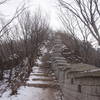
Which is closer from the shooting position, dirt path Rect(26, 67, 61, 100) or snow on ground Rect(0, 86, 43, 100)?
snow on ground Rect(0, 86, 43, 100)

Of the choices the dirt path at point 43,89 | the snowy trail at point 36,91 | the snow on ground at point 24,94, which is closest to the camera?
the snow on ground at point 24,94

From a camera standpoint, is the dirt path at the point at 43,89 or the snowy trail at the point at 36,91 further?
the dirt path at the point at 43,89

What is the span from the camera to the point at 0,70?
1026 cm

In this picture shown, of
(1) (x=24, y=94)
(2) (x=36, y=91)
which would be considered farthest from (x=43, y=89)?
(1) (x=24, y=94)

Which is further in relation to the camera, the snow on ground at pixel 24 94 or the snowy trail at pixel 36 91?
the snowy trail at pixel 36 91

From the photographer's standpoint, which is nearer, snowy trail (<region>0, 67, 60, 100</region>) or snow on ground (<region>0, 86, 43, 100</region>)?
snow on ground (<region>0, 86, 43, 100</region>)

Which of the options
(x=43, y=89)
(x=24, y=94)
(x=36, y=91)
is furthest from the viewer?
(x=43, y=89)

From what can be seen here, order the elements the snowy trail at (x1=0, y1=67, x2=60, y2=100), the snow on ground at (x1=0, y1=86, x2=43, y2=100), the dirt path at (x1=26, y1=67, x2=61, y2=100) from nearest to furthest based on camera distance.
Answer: the snow on ground at (x1=0, y1=86, x2=43, y2=100) → the snowy trail at (x1=0, y1=67, x2=60, y2=100) → the dirt path at (x1=26, y1=67, x2=61, y2=100)

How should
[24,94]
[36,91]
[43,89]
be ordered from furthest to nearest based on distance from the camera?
[43,89]
[36,91]
[24,94]

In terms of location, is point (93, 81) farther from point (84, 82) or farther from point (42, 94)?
point (42, 94)

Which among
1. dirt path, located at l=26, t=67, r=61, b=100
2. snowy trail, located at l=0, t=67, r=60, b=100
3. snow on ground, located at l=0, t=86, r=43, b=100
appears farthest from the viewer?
dirt path, located at l=26, t=67, r=61, b=100

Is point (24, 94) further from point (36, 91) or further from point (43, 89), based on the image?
point (43, 89)

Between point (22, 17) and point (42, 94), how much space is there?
8.16m

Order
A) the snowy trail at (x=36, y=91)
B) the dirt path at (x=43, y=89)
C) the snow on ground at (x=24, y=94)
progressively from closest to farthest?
the snow on ground at (x=24, y=94)
the snowy trail at (x=36, y=91)
the dirt path at (x=43, y=89)
